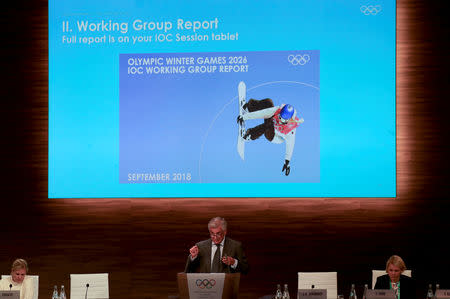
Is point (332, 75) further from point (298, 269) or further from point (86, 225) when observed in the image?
point (86, 225)

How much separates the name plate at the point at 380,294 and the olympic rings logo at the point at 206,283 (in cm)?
127

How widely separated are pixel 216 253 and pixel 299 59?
2.41 m

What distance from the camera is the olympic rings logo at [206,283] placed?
16.8 ft

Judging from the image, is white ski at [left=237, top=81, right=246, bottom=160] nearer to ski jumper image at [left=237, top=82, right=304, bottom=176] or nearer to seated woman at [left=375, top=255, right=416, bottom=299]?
ski jumper image at [left=237, top=82, right=304, bottom=176]

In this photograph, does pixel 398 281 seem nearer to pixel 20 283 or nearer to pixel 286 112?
pixel 286 112

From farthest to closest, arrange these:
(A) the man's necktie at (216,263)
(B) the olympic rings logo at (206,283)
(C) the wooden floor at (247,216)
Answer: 1. (C) the wooden floor at (247,216)
2. (A) the man's necktie at (216,263)
3. (B) the olympic rings logo at (206,283)

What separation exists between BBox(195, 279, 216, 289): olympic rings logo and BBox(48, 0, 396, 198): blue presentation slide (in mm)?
2368

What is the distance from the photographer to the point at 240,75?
24.5ft

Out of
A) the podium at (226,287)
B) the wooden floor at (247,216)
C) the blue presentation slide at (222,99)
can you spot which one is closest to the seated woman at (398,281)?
the wooden floor at (247,216)

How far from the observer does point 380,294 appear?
530 cm

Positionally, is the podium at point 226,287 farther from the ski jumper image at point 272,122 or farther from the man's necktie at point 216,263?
the ski jumper image at point 272,122

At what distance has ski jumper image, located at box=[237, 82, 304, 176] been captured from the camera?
7430mm

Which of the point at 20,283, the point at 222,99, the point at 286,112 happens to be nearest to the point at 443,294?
the point at 286,112

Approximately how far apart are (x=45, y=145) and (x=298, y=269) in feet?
10.8
